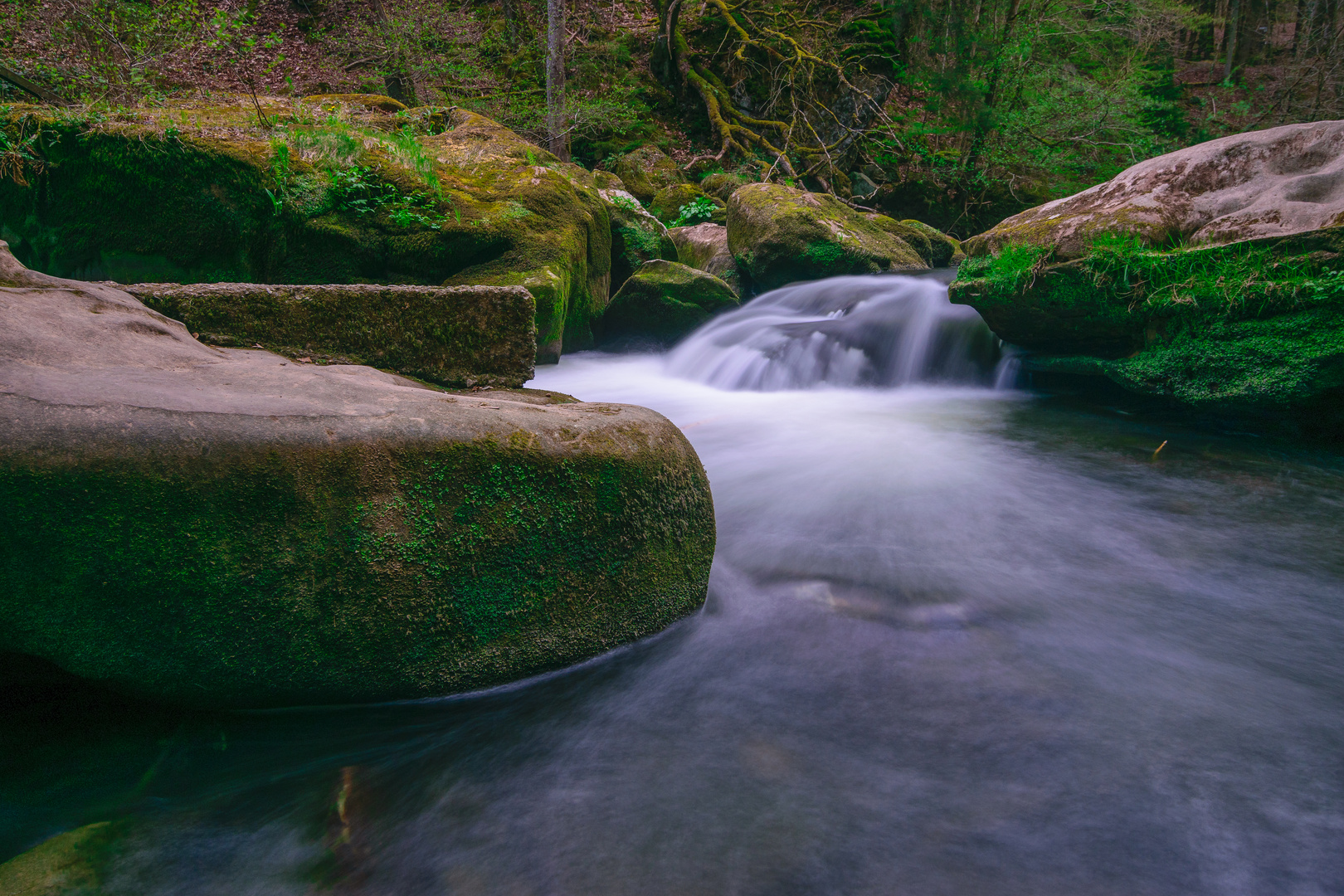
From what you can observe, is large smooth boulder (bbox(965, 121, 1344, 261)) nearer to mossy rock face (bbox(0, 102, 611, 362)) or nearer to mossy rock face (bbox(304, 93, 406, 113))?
mossy rock face (bbox(0, 102, 611, 362))

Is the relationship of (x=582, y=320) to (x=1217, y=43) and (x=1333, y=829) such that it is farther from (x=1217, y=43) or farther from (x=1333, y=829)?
(x=1217, y=43)

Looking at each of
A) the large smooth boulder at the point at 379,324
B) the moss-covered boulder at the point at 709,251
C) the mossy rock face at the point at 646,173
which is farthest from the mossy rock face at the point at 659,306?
the mossy rock face at the point at 646,173

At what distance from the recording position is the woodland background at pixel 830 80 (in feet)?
42.5

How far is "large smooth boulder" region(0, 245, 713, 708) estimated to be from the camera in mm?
1533

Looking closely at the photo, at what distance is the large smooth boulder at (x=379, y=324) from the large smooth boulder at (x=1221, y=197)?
4614 mm

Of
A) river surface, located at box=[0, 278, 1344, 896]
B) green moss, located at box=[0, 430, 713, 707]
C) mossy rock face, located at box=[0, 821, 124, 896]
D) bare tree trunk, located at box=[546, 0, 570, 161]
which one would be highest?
bare tree trunk, located at box=[546, 0, 570, 161]

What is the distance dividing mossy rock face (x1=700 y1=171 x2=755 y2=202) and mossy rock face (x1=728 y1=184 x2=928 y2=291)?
2984 millimetres

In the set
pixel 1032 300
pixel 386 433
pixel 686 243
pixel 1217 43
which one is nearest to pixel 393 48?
pixel 686 243

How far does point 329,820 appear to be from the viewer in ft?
5.41

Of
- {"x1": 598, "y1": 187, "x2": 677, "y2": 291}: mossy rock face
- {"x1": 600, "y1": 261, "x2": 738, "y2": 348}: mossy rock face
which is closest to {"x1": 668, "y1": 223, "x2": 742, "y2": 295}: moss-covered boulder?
{"x1": 598, "y1": 187, "x2": 677, "y2": 291}: mossy rock face

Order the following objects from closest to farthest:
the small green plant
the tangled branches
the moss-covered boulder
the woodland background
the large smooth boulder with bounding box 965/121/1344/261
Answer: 1. the large smooth boulder with bounding box 965/121/1344/261
2. the moss-covered boulder
3. the small green plant
4. the woodland background
5. the tangled branches

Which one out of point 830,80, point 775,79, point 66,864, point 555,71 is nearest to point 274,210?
point 66,864

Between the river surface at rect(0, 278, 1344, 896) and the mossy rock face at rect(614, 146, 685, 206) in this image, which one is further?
the mossy rock face at rect(614, 146, 685, 206)

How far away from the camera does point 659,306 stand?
805 centimetres
